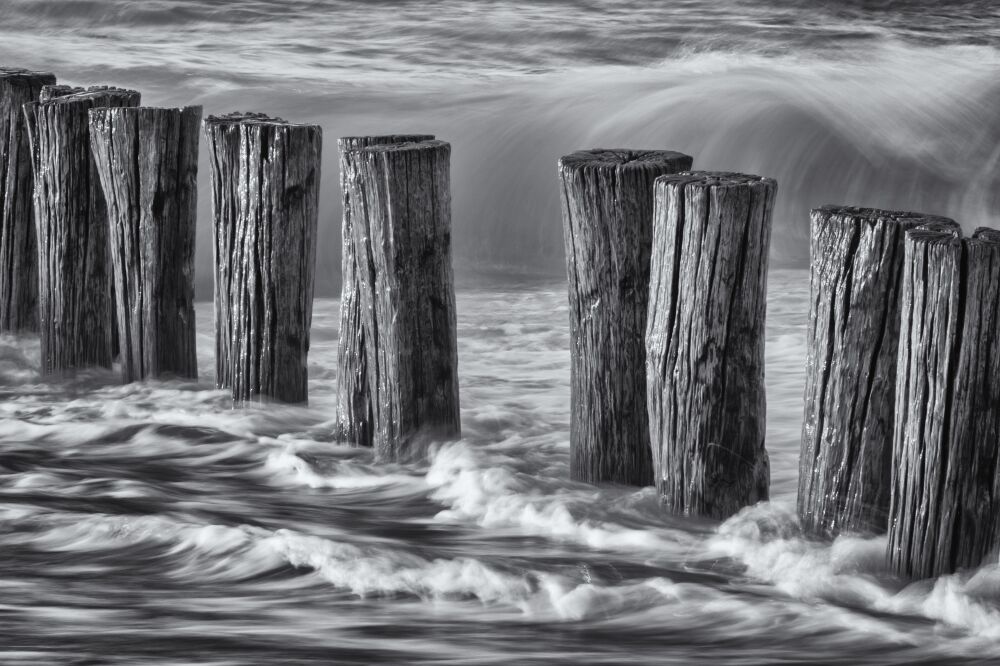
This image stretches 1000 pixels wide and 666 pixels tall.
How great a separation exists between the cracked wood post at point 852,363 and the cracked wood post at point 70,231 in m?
3.00

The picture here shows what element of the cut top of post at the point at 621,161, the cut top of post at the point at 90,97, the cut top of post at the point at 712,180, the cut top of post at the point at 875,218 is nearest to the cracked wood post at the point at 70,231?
the cut top of post at the point at 90,97

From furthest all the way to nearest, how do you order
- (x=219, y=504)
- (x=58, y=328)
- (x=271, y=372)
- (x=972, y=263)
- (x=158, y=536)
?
1. (x=58, y=328)
2. (x=271, y=372)
3. (x=219, y=504)
4. (x=158, y=536)
5. (x=972, y=263)

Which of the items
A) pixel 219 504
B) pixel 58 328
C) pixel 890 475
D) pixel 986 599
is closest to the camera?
pixel 986 599

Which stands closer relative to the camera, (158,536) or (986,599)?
(986,599)

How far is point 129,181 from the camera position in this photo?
4.71 m

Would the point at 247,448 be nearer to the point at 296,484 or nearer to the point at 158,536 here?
the point at 296,484

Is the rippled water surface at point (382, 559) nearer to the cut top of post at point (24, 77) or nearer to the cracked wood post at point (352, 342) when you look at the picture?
the cracked wood post at point (352, 342)

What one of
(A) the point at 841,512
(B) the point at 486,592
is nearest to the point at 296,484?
(B) the point at 486,592

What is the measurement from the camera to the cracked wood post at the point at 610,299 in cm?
362

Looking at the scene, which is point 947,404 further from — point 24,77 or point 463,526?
point 24,77

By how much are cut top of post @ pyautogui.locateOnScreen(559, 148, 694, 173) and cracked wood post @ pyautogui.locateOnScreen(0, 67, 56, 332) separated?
2750mm

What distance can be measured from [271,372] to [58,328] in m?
1.13

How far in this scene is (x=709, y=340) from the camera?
3.47 meters

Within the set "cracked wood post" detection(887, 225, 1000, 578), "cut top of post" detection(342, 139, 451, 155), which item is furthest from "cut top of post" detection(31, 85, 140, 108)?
"cracked wood post" detection(887, 225, 1000, 578)
